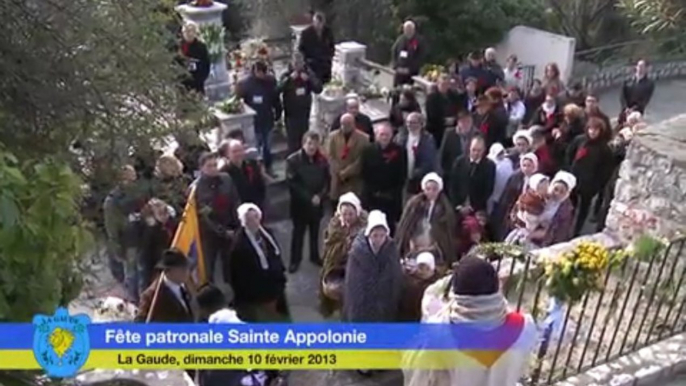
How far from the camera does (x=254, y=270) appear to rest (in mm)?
7160

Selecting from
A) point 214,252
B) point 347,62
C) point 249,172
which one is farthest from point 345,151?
point 347,62

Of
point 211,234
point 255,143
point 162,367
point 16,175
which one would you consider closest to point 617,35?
point 255,143

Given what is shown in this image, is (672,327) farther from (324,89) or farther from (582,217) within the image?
(324,89)

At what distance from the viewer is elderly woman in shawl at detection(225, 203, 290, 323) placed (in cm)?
714

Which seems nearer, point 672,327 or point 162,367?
point 162,367

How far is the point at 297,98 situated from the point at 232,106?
712 mm

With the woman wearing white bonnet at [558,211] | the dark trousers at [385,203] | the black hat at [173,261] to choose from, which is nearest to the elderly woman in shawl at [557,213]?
the woman wearing white bonnet at [558,211]

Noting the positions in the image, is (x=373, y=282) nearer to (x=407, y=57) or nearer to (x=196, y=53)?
(x=196, y=53)

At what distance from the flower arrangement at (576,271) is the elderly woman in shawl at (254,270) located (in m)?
2.25

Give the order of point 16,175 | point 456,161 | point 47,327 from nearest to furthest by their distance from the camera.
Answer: point 16,175 → point 47,327 → point 456,161

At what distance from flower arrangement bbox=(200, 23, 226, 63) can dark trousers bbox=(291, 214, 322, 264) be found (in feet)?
11.3

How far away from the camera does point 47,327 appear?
381cm

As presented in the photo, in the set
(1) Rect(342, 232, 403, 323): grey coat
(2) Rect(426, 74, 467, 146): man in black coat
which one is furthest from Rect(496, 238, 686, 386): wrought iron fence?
(2) Rect(426, 74, 467, 146): man in black coat

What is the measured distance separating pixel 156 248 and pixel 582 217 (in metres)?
4.31
